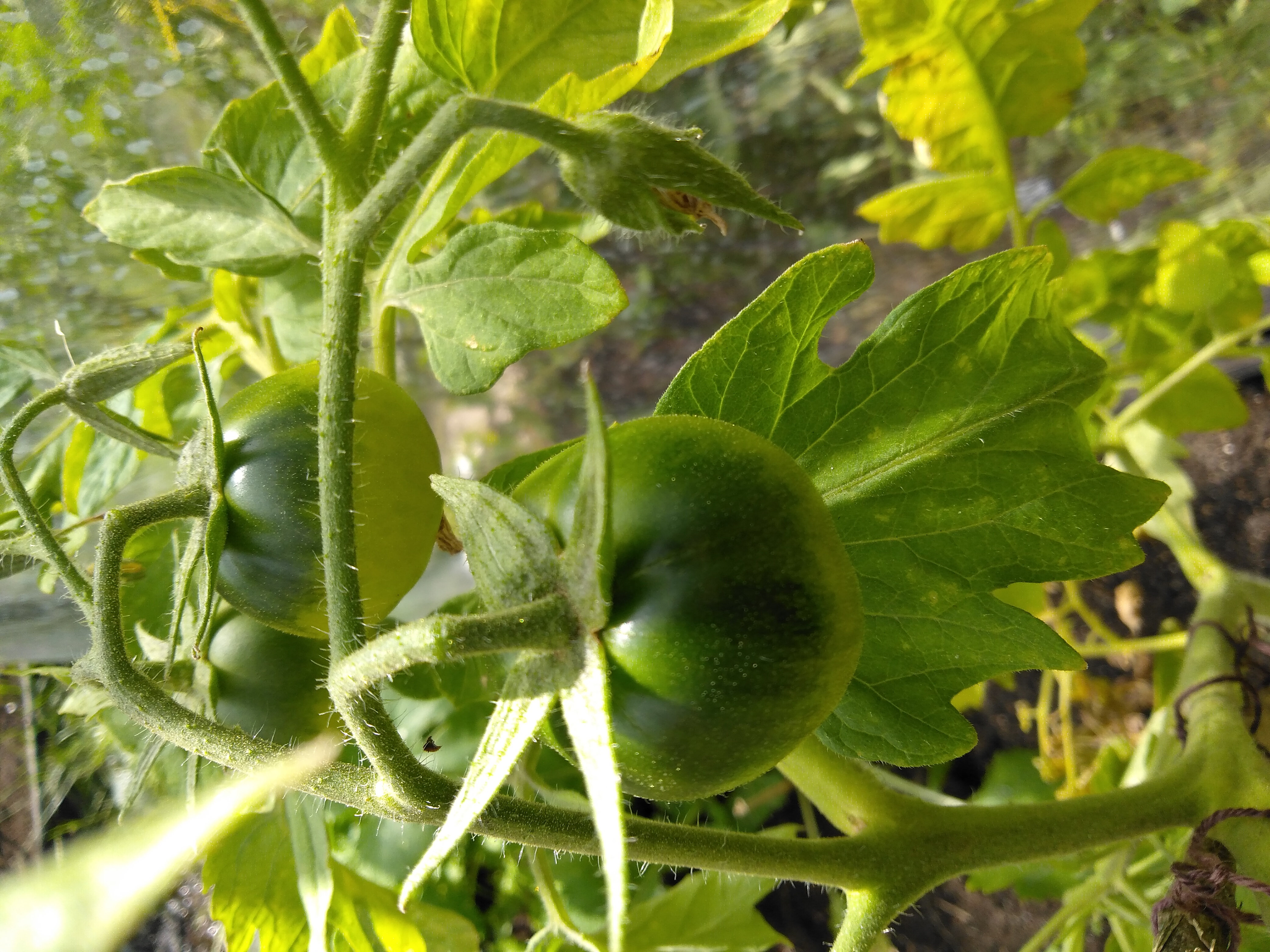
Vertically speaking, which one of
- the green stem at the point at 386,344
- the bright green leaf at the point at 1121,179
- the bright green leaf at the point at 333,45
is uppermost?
the bright green leaf at the point at 333,45

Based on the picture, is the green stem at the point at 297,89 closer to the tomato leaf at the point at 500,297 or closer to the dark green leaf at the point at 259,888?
the tomato leaf at the point at 500,297

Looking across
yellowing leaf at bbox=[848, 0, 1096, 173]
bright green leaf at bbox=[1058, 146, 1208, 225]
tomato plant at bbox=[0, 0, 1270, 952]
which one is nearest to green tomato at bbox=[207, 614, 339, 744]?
tomato plant at bbox=[0, 0, 1270, 952]

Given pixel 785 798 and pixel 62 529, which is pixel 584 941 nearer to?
pixel 62 529

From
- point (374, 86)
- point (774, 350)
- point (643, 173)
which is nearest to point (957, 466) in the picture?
point (774, 350)

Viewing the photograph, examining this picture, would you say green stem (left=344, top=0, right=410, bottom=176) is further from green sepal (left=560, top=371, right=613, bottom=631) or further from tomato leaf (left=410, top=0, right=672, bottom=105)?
green sepal (left=560, top=371, right=613, bottom=631)

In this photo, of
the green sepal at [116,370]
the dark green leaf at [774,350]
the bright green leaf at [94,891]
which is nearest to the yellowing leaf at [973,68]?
the dark green leaf at [774,350]

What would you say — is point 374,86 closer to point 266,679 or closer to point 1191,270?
point 266,679
